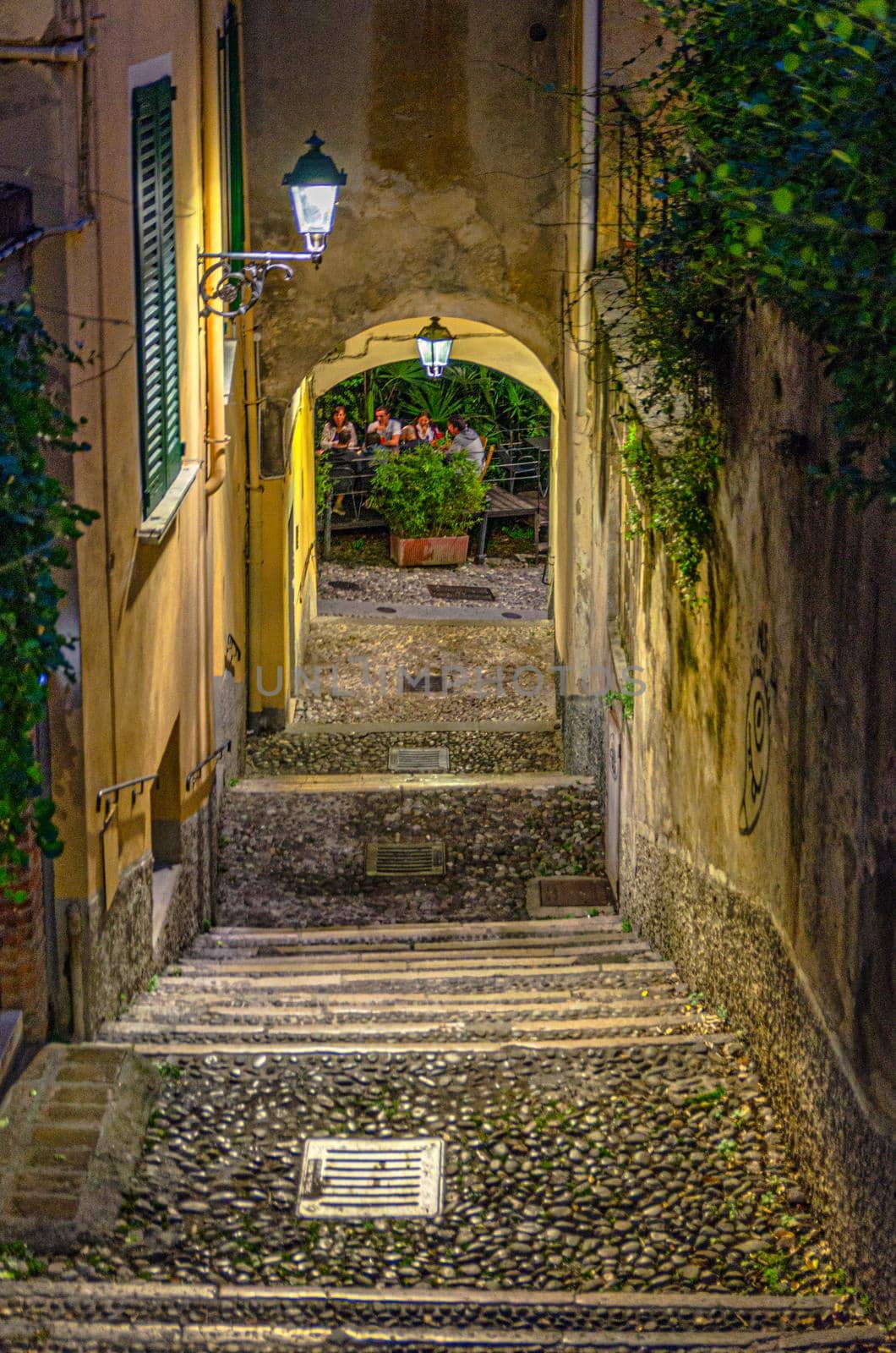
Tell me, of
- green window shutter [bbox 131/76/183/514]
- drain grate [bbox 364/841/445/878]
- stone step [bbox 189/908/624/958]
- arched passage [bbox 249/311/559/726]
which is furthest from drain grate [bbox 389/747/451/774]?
green window shutter [bbox 131/76/183/514]

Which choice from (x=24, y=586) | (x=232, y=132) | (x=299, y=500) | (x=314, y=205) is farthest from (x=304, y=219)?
(x=299, y=500)

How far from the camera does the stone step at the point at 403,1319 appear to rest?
3.93m

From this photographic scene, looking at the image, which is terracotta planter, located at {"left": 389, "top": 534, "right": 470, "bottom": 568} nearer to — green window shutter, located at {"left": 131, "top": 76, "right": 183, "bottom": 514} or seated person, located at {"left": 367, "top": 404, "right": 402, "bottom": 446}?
seated person, located at {"left": 367, "top": 404, "right": 402, "bottom": 446}

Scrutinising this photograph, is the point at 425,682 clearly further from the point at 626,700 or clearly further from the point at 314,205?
the point at 314,205

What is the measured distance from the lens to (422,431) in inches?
837

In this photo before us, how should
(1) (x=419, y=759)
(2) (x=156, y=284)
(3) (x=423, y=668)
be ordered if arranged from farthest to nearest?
(3) (x=423, y=668), (1) (x=419, y=759), (2) (x=156, y=284)

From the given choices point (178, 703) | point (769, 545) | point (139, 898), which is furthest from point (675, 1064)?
point (178, 703)

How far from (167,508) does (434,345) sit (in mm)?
6561

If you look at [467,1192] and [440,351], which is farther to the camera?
[440,351]

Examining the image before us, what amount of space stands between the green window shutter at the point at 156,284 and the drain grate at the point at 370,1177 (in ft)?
10.7

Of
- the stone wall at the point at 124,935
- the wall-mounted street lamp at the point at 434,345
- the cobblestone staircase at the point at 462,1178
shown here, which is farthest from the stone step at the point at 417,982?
the wall-mounted street lamp at the point at 434,345

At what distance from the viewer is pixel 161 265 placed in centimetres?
728

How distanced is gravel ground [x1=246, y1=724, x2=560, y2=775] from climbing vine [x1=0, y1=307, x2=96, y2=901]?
319 inches

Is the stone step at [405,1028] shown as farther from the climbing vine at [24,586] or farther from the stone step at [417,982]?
the climbing vine at [24,586]
